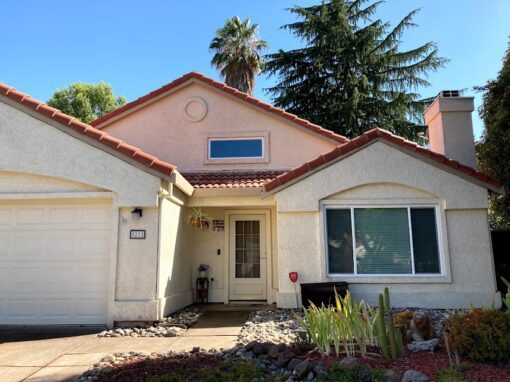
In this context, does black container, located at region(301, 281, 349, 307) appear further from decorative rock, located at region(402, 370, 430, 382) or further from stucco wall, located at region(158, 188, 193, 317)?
decorative rock, located at region(402, 370, 430, 382)

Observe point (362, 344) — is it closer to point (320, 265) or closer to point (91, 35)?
point (320, 265)

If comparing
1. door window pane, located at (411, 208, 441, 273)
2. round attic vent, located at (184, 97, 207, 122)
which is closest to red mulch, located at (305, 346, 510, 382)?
door window pane, located at (411, 208, 441, 273)

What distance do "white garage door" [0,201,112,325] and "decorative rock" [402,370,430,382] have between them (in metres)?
6.48

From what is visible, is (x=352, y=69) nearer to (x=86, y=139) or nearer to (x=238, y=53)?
(x=238, y=53)

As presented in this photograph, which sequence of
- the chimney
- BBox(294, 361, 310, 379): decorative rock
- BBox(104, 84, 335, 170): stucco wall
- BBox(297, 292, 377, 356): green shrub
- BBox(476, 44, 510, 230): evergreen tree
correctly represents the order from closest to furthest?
1. BBox(294, 361, 310, 379): decorative rock
2. BBox(297, 292, 377, 356): green shrub
3. the chimney
4. BBox(476, 44, 510, 230): evergreen tree
5. BBox(104, 84, 335, 170): stucco wall

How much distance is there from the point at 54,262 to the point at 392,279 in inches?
312

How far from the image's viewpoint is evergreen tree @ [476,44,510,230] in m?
11.4

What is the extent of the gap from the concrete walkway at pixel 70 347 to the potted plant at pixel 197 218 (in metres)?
2.88

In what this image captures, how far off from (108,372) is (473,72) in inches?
583

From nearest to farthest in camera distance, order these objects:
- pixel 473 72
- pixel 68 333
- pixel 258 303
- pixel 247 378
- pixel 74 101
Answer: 1. pixel 247 378
2. pixel 68 333
3. pixel 258 303
4. pixel 473 72
5. pixel 74 101

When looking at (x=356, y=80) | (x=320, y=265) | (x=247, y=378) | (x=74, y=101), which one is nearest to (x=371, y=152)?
(x=320, y=265)

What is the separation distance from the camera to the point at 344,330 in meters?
5.30

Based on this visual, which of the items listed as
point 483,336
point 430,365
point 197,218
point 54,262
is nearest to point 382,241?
point 483,336

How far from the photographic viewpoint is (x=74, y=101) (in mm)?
30953
